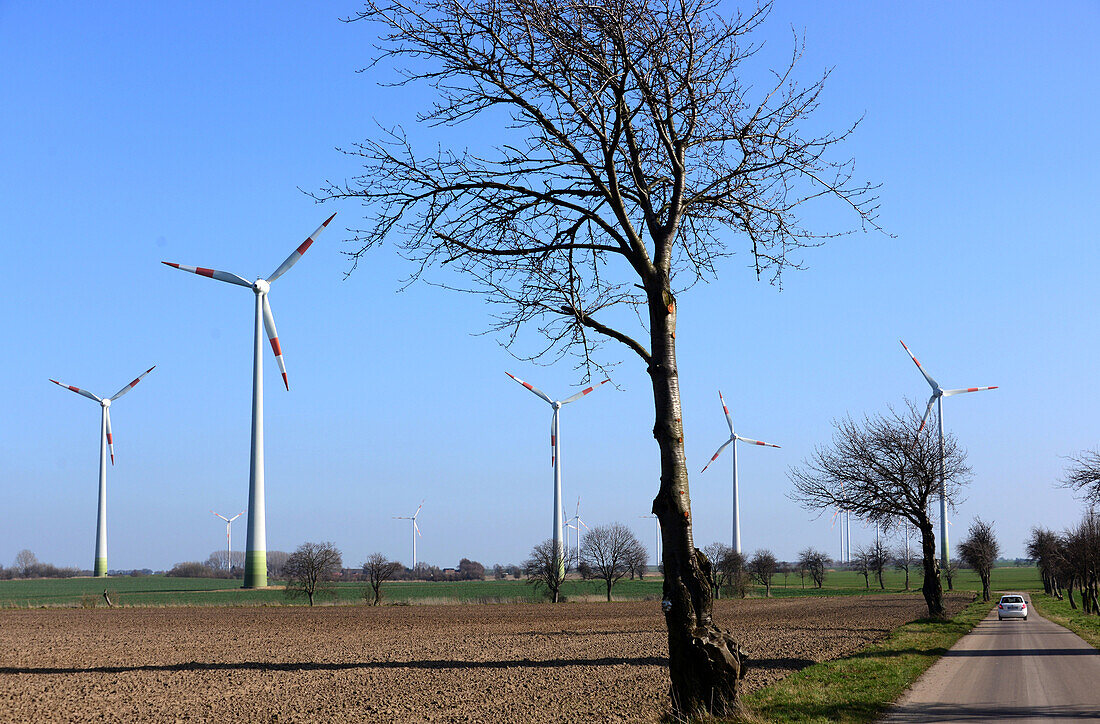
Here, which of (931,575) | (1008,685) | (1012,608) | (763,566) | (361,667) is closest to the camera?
(1008,685)

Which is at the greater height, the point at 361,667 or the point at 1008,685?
the point at 1008,685

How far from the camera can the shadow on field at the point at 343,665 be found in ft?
71.4

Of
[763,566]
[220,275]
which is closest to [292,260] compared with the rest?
[220,275]

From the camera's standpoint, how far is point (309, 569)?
215ft

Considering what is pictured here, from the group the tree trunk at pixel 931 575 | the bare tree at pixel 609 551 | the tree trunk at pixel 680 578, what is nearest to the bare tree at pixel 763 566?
the bare tree at pixel 609 551

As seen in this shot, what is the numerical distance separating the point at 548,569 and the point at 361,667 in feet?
179

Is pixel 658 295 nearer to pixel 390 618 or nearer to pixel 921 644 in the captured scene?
pixel 921 644

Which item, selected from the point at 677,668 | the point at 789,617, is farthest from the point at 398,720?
the point at 789,617

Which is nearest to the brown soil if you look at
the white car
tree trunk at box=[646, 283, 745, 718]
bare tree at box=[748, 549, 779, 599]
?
tree trunk at box=[646, 283, 745, 718]

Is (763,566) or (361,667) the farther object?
(763,566)

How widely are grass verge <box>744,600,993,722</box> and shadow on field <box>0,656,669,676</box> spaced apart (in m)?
4.49

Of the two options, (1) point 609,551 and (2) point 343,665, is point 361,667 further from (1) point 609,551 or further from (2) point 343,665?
(1) point 609,551

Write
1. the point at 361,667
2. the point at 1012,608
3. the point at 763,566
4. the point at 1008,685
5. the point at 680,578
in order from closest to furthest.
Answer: the point at 680,578 < the point at 1008,685 < the point at 361,667 < the point at 1012,608 < the point at 763,566

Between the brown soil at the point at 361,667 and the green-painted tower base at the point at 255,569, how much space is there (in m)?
21.6
